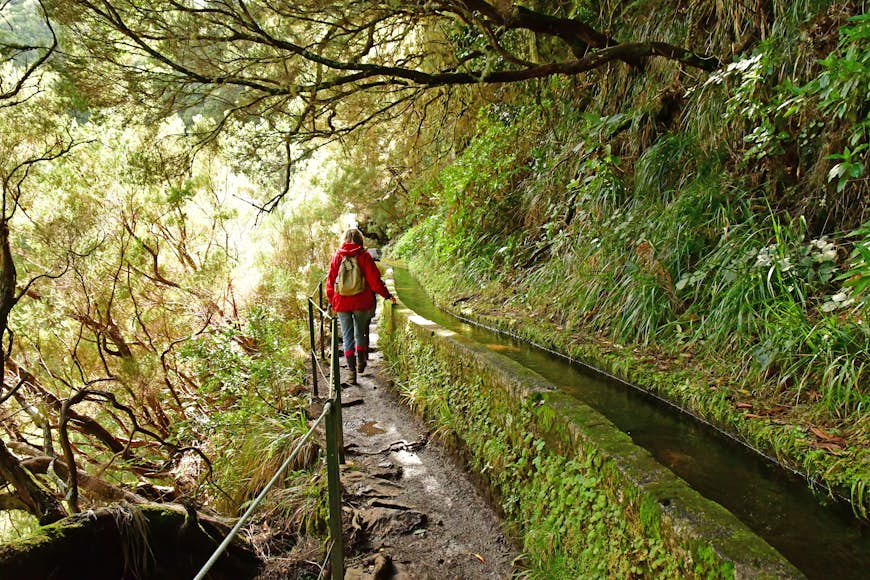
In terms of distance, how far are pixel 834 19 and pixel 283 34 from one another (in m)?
4.51

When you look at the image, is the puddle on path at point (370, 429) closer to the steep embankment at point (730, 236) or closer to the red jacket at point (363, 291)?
the red jacket at point (363, 291)

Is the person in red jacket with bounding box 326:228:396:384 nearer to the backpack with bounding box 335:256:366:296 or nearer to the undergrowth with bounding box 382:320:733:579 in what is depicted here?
the backpack with bounding box 335:256:366:296

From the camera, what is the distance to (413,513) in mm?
3641

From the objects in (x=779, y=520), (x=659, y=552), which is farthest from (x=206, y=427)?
(x=779, y=520)

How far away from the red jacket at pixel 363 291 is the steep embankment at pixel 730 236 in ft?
6.29

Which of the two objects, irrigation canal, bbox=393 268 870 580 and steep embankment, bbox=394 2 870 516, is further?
steep embankment, bbox=394 2 870 516

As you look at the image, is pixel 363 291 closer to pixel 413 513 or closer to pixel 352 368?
pixel 352 368

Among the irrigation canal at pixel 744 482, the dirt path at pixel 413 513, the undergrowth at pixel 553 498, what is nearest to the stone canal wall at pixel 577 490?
the undergrowth at pixel 553 498

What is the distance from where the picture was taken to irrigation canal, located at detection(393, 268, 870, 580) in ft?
7.49

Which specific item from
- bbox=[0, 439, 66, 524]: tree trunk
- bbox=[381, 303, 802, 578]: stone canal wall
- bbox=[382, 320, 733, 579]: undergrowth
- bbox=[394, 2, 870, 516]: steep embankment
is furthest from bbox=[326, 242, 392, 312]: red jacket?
bbox=[0, 439, 66, 524]: tree trunk

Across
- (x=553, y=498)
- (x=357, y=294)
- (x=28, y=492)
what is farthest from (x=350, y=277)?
(x=553, y=498)

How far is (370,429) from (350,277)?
5.84 ft

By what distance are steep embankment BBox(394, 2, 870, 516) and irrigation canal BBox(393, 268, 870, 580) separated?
0.43ft

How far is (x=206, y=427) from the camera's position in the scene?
4828 mm
